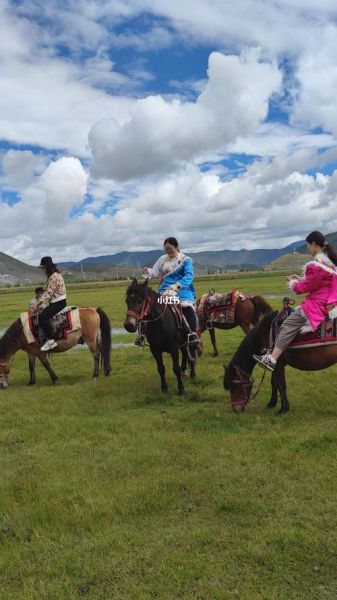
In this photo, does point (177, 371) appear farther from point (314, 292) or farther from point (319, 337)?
point (314, 292)

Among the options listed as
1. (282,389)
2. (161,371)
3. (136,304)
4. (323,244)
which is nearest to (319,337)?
(282,389)

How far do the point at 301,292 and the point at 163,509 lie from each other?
3.97 meters

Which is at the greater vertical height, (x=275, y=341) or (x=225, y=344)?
(x=275, y=341)

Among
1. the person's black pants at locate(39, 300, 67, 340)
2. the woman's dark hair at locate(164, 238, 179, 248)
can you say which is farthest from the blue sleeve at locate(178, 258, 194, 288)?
the person's black pants at locate(39, 300, 67, 340)

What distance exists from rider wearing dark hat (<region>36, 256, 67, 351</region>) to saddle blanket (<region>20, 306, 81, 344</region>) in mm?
152

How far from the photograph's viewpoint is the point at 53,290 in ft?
34.2

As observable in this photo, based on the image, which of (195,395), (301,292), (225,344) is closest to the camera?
(301,292)

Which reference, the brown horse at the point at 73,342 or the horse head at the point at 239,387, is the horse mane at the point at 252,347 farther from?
the brown horse at the point at 73,342

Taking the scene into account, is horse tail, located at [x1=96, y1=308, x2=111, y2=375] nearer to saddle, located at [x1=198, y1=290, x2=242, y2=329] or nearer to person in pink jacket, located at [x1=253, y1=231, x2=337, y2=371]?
saddle, located at [x1=198, y1=290, x2=242, y2=329]

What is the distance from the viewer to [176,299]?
9500 mm

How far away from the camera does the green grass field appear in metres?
3.58

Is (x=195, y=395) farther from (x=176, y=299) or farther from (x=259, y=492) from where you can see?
(x=259, y=492)

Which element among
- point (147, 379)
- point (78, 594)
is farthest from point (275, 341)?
point (78, 594)

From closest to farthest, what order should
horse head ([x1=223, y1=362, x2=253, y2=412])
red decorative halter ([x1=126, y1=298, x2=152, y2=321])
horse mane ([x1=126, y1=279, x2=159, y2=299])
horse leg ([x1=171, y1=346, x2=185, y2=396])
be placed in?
horse head ([x1=223, y1=362, x2=253, y2=412]), red decorative halter ([x1=126, y1=298, x2=152, y2=321]), horse mane ([x1=126, y1=279, x2=159, y2=299]), horse leg ([x1=171, y1=346, x2=185, y2=396])
